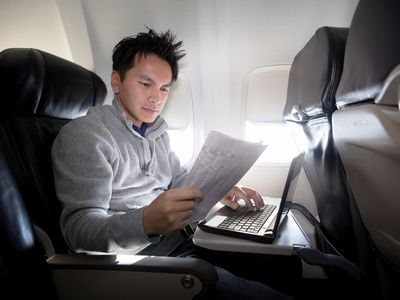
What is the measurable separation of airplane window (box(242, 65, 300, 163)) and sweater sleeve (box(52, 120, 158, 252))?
1182 millimetres

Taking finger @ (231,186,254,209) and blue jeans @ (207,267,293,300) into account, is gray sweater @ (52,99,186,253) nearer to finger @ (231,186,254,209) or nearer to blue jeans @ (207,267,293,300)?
blue jeans @ (207,267,293,300)

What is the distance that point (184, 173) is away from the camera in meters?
1.54

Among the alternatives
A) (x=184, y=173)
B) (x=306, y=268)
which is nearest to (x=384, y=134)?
(x=184, y=173)

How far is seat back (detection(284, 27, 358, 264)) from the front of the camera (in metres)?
0.79

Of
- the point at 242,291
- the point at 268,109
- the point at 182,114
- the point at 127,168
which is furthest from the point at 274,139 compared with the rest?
the point at 242,291

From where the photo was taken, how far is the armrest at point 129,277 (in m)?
0.69

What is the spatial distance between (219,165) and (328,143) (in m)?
0.42

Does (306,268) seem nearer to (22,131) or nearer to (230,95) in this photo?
(230,95)

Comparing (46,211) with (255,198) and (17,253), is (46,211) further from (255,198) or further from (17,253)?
(255,198)

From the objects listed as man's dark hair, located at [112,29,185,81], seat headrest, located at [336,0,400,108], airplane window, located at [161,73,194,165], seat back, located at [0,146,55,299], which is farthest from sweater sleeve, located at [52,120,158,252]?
airplane window, located at [161,73,194,165]

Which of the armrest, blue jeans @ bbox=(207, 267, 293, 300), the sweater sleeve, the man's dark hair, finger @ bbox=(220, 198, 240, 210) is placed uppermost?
the man's dark hair

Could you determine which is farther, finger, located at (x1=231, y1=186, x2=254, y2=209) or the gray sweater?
finger, located at (x1=231, y1=186, x2=254, y2=209)

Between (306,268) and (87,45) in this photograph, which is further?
(87,45)

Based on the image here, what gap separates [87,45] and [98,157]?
53.0 inches
